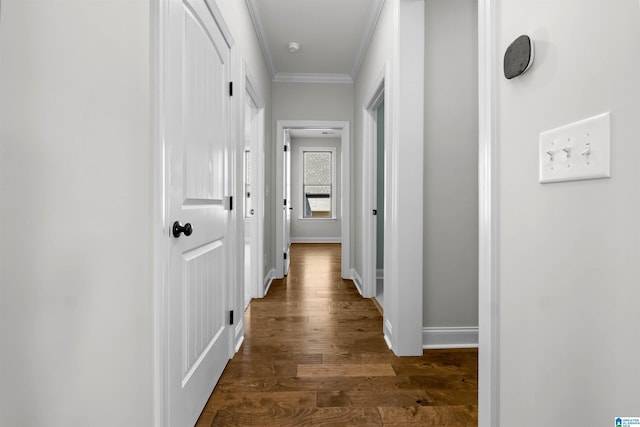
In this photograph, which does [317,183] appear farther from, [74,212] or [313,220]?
[74,212]

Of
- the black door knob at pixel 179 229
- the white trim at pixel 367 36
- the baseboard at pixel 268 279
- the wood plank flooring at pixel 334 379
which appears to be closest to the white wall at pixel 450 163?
the wood plank flooring at pixel 334 379

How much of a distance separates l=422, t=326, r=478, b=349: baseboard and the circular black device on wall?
1.77 metres

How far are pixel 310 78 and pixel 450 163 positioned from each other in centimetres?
262

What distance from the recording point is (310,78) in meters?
4.16

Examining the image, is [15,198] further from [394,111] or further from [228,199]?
[394,111]

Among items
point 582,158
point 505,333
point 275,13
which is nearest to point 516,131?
point 582,158

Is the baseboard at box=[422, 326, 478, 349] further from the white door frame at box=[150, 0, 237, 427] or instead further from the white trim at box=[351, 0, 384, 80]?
the white trim at box=[351, 0, 384, 80]

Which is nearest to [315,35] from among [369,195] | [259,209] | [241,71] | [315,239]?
[241,71]

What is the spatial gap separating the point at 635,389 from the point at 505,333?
0.38 meters

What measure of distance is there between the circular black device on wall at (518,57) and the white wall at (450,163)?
4.07 feet

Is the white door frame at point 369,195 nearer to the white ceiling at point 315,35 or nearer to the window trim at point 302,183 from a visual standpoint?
the white ceiling at point 315,35

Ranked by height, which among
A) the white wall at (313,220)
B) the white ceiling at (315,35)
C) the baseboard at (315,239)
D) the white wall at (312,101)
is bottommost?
the baseboard at (315,239)

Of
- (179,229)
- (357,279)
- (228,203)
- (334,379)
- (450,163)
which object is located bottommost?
(334,379)

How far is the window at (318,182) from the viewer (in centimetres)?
819
